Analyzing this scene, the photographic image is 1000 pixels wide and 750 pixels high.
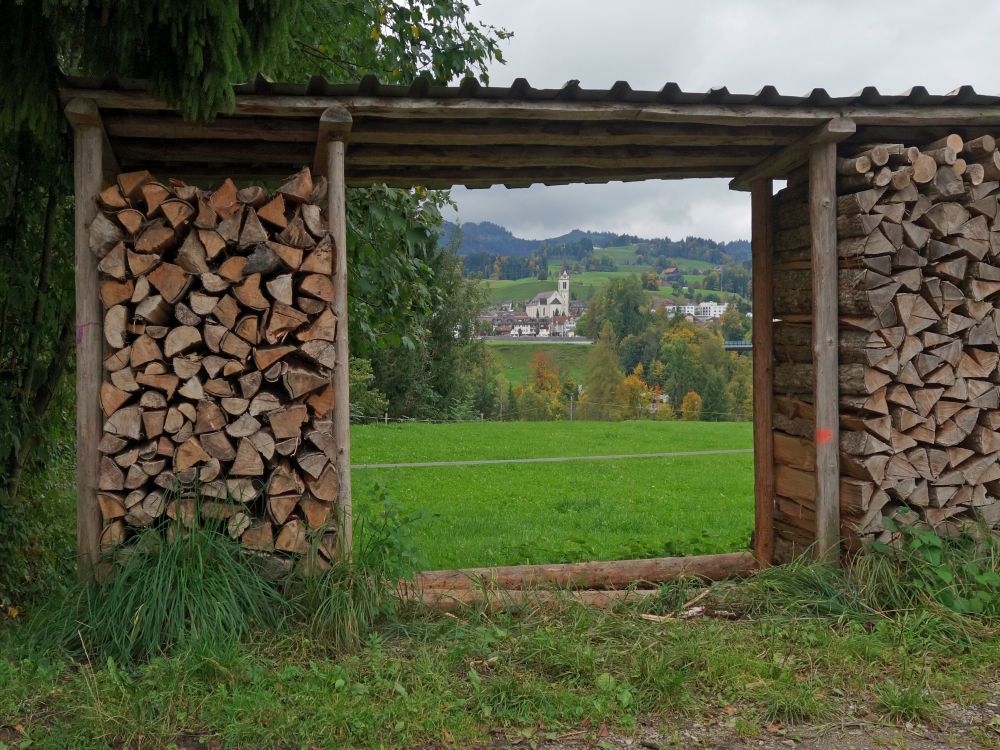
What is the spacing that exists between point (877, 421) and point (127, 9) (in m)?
4.71

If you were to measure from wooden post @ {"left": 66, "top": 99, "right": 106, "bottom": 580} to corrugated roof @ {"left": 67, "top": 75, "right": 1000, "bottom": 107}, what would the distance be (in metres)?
0.40

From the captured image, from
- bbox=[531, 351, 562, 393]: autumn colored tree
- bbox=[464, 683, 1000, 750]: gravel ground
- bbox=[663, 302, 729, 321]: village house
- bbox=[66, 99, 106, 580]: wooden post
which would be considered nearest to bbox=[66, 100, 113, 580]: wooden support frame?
bbox=[66, 99, 106, 580]: wooden post

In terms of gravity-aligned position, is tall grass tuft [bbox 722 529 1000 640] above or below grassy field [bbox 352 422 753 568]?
above

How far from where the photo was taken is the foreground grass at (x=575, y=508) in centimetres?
789

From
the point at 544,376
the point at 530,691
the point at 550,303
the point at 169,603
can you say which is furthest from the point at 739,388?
the point at 169,603

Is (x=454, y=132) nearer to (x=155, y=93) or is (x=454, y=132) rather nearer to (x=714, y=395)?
(x=155, y=93)

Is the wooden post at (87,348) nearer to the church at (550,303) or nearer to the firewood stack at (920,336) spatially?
the firewood stack at (920,336)

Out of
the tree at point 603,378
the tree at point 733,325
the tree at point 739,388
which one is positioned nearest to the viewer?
the tree at point 739,388

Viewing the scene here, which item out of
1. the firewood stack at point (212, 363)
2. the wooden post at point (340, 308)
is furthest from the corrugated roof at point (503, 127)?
the firewood stack at point (212, 363)

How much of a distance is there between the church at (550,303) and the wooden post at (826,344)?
88012 millimetres

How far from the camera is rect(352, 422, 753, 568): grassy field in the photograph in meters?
8.11

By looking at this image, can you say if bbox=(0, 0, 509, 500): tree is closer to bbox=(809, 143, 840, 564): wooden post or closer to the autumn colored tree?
bbox=(809, 143, 840, 564): wooden post

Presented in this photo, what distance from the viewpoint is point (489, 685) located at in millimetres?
3992

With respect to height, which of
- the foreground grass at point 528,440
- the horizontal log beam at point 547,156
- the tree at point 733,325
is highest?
the tree at point 733,325
